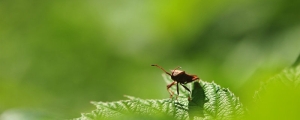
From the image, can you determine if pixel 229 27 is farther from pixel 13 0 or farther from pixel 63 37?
pixel 13 0

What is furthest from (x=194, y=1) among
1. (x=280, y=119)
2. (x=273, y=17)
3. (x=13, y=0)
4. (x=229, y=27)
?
(x=280, y=119)

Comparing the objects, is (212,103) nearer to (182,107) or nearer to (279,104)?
(182,107)

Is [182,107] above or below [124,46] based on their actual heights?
below

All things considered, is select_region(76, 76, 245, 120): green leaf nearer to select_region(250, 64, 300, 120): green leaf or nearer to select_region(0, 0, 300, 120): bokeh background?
select_region(250, 64, 300, 120): green leaf

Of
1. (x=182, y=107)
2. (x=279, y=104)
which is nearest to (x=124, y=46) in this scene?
(x=182, y=107)

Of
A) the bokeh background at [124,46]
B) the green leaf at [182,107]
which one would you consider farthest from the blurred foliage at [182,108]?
the bokeh background at [124,46]

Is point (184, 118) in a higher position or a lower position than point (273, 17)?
lower
